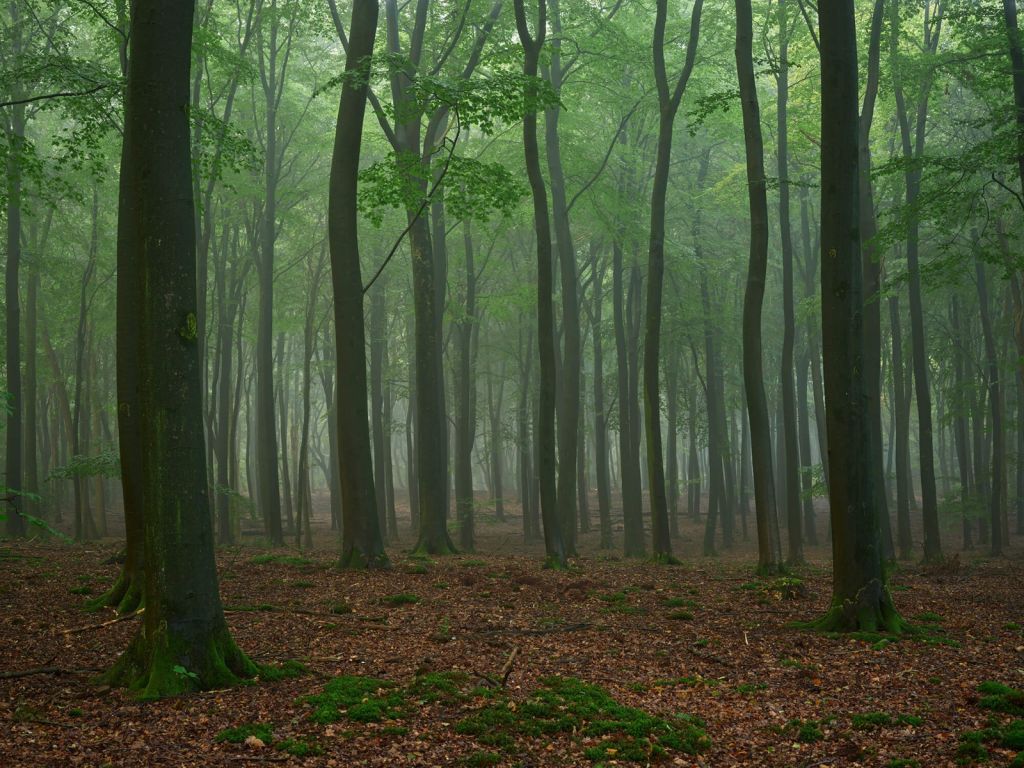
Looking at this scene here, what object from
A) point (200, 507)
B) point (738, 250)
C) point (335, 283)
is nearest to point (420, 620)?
point (200, 507)

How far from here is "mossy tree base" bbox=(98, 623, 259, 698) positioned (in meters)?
5.86

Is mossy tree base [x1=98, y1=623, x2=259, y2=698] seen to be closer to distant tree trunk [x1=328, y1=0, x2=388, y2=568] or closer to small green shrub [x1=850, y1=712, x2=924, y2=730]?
small green shrub [x1=850, y1=712, x2=924, y2=730]

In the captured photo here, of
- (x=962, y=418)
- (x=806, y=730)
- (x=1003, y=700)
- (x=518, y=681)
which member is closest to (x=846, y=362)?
(x=1003, y=700)

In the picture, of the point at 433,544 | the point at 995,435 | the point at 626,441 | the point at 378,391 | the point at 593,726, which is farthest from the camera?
the point at 378,391

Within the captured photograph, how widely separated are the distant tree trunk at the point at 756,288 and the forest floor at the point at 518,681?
214cm

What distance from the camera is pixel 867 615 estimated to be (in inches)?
334

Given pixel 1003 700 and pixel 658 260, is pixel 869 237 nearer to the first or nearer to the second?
pixel 658 260

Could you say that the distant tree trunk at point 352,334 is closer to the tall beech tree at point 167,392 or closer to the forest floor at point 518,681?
the forest floor at point 518,681

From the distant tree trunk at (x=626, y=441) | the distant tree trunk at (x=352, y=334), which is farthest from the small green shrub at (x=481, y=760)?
the distant tree trunk at (x=626, y=441)

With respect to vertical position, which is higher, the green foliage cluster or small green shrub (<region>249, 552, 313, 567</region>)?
small green shrub (<region>249, 552, 313, 567</region>)

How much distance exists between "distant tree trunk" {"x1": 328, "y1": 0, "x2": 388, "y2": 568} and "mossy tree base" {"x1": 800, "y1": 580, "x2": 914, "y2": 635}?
6438mm

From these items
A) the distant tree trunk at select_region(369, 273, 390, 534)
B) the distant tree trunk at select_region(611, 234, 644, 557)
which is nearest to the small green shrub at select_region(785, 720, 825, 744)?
A: the distant tree trunk at select_region(611, 234, 644, 557)

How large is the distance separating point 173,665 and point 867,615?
21.8 ft

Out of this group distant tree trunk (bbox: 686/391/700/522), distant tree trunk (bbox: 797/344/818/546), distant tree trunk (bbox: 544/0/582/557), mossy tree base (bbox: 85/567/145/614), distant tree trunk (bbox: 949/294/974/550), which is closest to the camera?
mossy tree base (bbox: 85/567/145/614)
